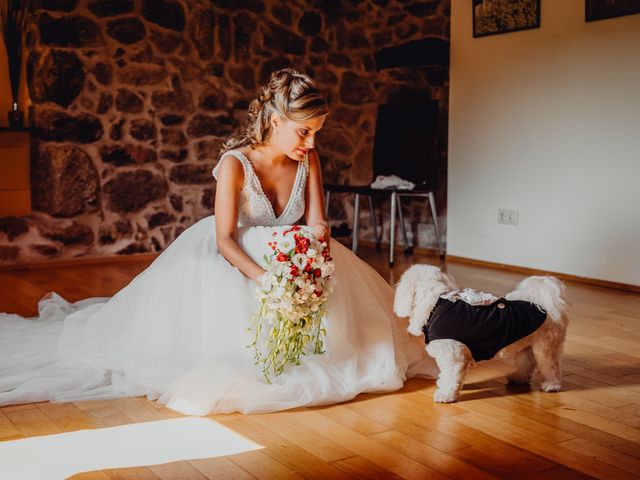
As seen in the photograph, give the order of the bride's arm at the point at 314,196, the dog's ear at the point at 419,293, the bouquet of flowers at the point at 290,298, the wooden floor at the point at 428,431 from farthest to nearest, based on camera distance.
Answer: the bride's arm at the point at 314,196
the dog's ear at the point at 419,293
the bouquet of flowers at the point at 290,298
the wooden floor at the point at 428,431

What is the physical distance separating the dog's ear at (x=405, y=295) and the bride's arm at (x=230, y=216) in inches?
19.0

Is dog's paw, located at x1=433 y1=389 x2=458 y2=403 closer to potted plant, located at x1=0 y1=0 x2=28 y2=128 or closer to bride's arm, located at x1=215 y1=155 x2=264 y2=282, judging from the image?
bride's arm, located at x1=215 y1=155 x2=264 y2=282

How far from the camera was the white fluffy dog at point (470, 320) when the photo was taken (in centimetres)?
244

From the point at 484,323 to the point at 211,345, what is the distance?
0.92 meters

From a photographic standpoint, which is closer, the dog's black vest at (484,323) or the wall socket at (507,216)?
the dog's black vest at (484,323)

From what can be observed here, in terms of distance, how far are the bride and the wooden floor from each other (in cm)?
7

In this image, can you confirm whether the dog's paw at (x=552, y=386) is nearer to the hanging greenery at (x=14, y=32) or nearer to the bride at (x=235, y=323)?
the bride at (x=235, y=323)

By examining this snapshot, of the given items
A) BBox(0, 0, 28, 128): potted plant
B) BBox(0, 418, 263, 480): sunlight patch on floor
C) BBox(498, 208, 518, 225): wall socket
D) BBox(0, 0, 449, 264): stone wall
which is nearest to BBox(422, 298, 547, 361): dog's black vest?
BBox(0, 418, 263, 480): sunlight patch on floor

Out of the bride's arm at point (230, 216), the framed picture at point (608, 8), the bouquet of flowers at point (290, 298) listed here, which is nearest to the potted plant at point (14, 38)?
the bride's arm at point (230, 216)

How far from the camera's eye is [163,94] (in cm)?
576

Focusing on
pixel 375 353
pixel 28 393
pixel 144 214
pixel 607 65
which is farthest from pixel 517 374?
pixel 144 214

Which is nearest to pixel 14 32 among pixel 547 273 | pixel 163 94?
pixel 163 94

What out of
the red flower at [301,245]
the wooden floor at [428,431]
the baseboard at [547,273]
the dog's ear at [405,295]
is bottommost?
the wooden floor at [428,431]

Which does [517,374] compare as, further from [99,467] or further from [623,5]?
[623,5]
